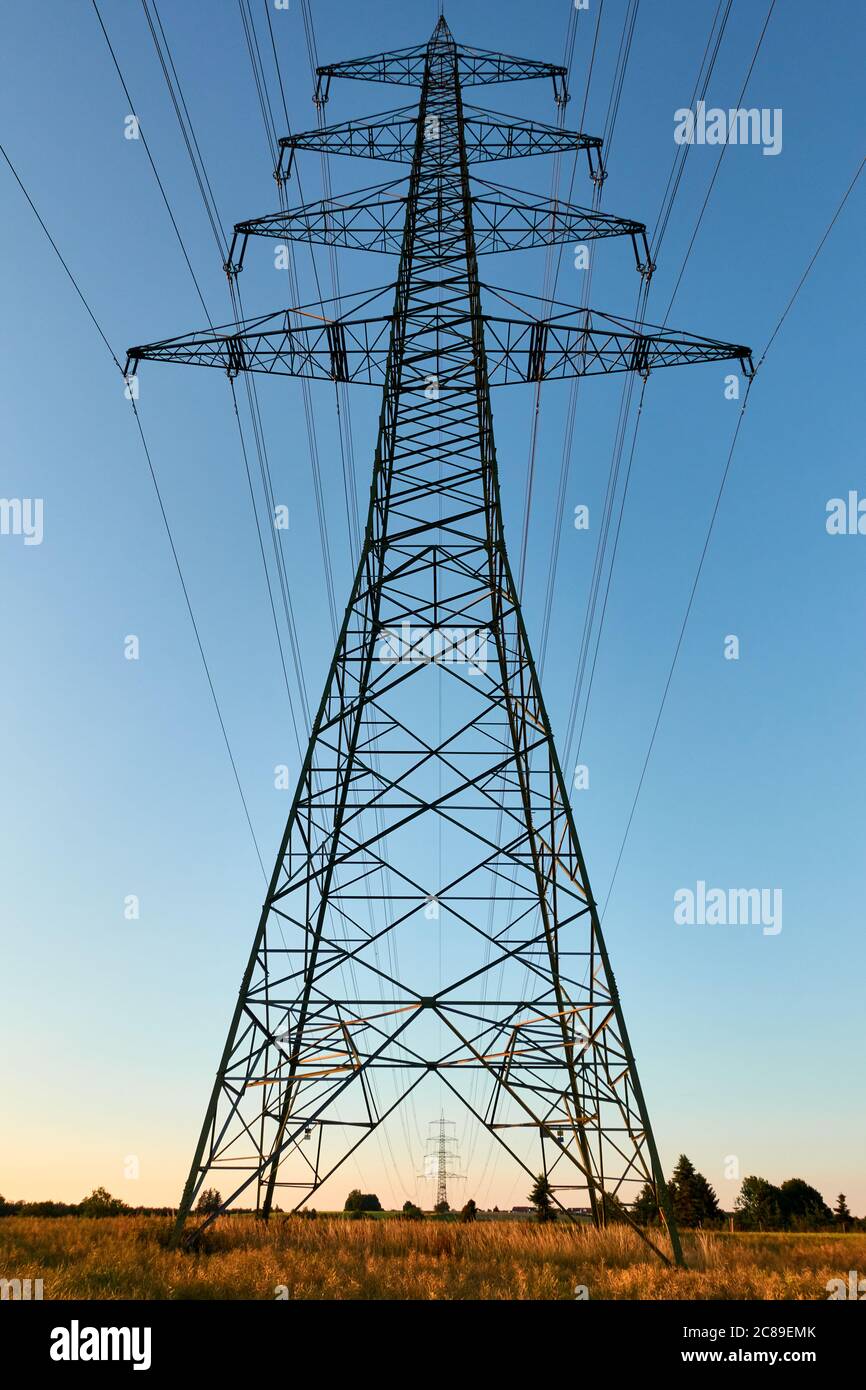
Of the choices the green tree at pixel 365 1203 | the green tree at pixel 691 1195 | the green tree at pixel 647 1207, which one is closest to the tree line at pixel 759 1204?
the green tree at pixel 691 1195

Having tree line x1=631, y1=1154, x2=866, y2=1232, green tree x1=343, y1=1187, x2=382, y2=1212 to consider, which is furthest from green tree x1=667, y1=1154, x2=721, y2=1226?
green tree x1=343, y1=1187, x2=382, y2=1212

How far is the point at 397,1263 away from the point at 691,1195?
9381 centimetres

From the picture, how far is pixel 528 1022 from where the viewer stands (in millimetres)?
17172

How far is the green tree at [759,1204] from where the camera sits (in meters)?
87.9

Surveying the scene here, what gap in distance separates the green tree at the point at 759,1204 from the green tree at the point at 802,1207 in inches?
25.2

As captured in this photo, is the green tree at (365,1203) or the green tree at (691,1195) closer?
the green tree at (365,1203)

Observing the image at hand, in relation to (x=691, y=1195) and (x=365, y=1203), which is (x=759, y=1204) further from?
(x=365, y=1203)

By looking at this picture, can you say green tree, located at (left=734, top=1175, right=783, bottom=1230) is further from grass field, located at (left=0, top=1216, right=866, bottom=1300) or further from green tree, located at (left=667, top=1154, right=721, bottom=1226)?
grass field, located at (left=0, top=1216, right=866, bottom=1300)

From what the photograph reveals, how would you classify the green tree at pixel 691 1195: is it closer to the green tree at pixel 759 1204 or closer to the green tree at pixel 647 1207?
the green tree at pixel 759 1204

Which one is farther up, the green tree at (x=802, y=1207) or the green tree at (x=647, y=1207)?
the green tree at (x=647, y=1207)

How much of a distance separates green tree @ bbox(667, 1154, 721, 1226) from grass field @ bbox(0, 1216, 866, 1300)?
82.9 meters
